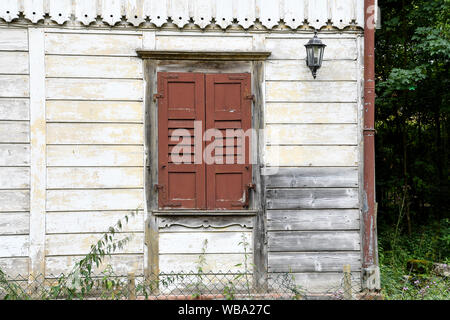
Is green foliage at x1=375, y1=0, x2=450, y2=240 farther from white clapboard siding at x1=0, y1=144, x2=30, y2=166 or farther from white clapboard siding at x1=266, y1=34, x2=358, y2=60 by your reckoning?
white clapboard siding at x1=0, y1=144, x2=30, y2=166

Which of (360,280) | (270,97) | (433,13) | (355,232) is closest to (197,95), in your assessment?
(270,97)

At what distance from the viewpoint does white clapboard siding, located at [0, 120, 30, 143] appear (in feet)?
19.4

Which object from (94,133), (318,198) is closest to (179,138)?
(94,133)

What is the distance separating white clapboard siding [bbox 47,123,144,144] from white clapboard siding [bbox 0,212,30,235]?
37.8 inches

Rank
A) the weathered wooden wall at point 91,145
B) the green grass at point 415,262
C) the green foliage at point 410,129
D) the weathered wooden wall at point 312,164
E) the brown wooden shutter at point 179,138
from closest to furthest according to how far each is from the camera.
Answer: the green grass at point 415,262
the weathered wooden wall at point 91,145
the brown wooden shutter at point 179,138
the weathered wooden wall at point 312,164
the green foliage at point 410,129

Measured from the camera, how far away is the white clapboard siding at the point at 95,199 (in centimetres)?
596

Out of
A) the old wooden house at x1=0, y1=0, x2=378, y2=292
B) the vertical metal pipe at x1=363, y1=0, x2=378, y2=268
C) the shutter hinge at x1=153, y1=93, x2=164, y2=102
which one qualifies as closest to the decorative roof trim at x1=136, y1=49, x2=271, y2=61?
the old wooden house at x1=0, y1=0, x2=378, y2=292

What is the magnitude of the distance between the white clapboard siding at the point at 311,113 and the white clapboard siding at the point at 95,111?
168cm

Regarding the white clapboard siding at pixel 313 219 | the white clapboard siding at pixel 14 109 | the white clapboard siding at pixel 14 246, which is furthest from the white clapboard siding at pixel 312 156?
the white clapboard siding at pixel 14 246

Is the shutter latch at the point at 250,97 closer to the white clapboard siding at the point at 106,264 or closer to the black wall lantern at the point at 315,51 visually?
the black wall lantern at the point at 315,51

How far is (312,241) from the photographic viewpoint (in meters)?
6.17

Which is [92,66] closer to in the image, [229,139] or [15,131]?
[15,131]

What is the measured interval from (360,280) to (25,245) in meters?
4.18
